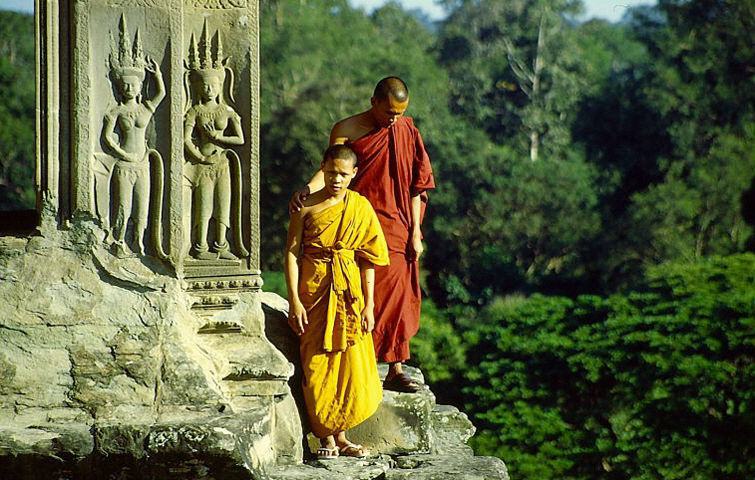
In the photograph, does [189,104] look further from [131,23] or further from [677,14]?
[677,14]

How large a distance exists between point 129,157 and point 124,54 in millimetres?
489

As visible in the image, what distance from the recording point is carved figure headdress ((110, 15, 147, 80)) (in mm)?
6562

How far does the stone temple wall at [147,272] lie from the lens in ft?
20.4

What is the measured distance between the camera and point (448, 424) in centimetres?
846

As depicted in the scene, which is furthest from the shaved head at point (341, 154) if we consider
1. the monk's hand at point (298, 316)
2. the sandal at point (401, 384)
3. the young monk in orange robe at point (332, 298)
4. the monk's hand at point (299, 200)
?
the sandal at point (401, 384)

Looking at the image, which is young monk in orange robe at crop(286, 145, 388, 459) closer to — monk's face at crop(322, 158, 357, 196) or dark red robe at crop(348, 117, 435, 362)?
monk's face at crop(322, 158, 357, 196)

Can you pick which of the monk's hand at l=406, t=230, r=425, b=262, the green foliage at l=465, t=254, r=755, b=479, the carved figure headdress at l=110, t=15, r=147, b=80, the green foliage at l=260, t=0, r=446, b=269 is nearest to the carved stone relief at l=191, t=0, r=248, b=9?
the carved figure headdress at l=110, t=15, r=147, b=80

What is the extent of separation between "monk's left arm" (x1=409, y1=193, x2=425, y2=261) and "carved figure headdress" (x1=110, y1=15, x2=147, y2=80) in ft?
5.78

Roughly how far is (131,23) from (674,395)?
9821 millimetres

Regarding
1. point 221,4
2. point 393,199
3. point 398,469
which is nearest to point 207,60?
point 221,4

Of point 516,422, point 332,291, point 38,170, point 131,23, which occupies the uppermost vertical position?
point 131,23

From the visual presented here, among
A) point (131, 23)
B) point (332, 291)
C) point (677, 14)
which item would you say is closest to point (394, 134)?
point (332, 291)

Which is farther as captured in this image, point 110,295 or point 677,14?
point 677,14

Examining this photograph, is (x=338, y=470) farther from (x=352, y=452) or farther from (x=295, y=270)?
(x=295, y=270)
